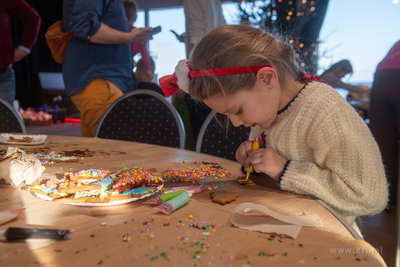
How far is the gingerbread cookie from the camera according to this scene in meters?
0.74

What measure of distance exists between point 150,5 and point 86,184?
26.9 ft

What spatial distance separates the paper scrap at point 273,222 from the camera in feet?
1.97

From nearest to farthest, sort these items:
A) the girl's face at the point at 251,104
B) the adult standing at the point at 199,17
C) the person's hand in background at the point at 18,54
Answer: the girl's face at the point at 251,104
the adult standing at the point at 199,17
the person's hand in background at the point at 18,54

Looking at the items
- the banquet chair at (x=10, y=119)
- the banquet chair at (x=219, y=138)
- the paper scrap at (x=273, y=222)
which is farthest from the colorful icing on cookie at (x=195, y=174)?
the banquet chair at (x=10, y=119)

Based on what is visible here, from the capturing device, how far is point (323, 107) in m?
0.90

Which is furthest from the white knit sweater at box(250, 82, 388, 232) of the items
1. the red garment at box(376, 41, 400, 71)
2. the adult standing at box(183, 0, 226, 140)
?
the adult standing at box(183, 0, 226, 140)

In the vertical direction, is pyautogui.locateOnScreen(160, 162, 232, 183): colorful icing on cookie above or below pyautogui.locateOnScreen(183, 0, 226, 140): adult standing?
below

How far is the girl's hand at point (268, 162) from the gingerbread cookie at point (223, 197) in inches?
6.5

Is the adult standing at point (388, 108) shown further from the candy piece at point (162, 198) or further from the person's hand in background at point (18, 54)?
the person's hand in background at point (18, 54)

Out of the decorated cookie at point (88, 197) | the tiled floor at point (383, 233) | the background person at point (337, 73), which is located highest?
the background person at point (337, 73)

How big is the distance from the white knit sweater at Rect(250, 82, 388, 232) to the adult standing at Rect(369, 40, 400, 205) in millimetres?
1726

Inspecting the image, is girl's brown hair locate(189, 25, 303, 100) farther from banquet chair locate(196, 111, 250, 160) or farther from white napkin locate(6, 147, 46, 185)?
banquet chair locate(196, 111, 250, 160)

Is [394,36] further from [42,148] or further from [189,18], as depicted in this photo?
[42,148]

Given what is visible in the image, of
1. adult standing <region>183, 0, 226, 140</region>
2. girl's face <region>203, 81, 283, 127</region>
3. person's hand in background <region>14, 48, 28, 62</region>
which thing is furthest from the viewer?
person's hand in background <region>14, 48, 28, 62</region>
